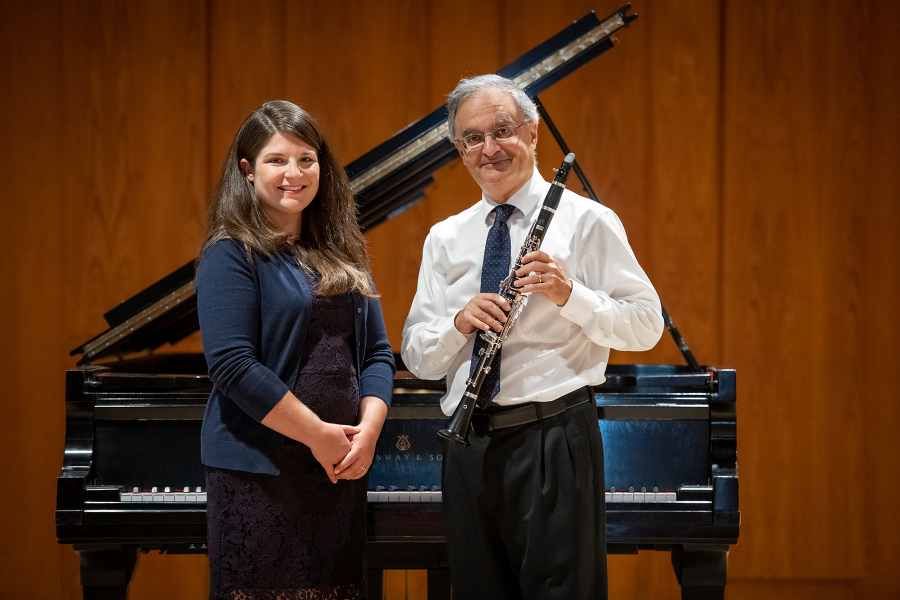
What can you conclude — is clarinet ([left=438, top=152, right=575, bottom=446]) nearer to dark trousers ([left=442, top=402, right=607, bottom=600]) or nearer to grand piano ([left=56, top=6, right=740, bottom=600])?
dark trousers ([left=442, top=402, right=607, bottom=600])

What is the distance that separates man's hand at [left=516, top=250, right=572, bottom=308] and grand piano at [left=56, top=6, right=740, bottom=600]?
2.09 ft

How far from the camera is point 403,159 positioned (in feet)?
7.48

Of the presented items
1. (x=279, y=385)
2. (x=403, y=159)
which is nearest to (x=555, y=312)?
(x=279, y=385)

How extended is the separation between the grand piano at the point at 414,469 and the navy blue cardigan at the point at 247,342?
26.2 inches

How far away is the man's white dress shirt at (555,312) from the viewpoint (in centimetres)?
163

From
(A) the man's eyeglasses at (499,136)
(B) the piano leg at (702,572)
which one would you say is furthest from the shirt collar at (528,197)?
(B) the piano leg at (702,572)

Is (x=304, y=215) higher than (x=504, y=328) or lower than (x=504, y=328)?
higher

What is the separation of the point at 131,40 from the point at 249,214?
94.0 inches

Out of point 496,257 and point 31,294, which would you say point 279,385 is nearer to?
point 496,257

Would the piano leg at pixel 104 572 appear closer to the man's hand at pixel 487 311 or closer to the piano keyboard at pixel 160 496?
the piano keyboard at pixel 160 496

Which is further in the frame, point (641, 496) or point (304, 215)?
point (641, 496)

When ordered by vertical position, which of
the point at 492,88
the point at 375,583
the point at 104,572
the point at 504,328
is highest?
the point at 492,88

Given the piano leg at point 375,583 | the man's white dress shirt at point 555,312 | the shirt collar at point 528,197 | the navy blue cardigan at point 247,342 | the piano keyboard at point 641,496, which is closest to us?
the navy blue cardigan at point 247,342

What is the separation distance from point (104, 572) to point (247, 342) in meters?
1.16
